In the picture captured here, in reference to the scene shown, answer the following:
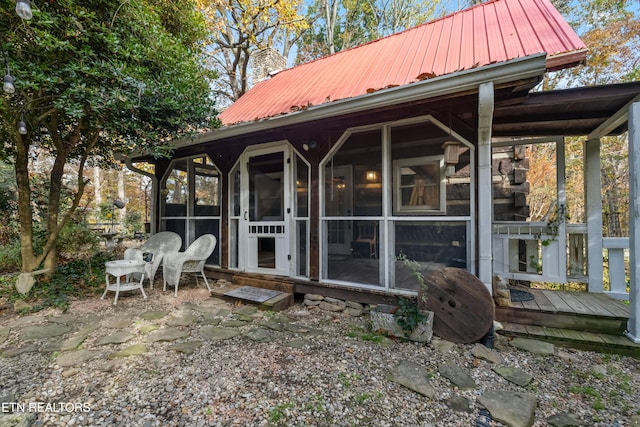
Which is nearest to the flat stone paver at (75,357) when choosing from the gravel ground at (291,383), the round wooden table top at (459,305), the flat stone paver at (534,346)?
the gravel ground at (291,383)

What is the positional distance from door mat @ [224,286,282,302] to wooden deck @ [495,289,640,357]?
259 cm

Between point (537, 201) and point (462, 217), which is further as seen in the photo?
point (537, 201)

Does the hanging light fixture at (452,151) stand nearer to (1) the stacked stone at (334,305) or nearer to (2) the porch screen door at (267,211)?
(1) the stacked stone at (334,305)

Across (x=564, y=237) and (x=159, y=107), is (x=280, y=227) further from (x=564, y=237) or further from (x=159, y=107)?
(x=564, y=237)

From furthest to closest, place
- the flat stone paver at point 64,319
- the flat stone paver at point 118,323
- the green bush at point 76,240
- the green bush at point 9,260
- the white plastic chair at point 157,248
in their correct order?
1. the green bush at point 76,240
2. the green bush at point 9,260
3. the white plastic chair at point 157,248
4. the flat stone paver at point 64,319
5. the flat stone paver at point 118,323

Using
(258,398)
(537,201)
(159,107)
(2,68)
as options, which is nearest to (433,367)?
(258,398)

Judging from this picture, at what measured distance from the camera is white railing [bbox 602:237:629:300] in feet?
10.1

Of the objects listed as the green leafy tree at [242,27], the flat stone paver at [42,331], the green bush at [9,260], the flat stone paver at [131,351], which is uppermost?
the green leafy tree at [242,27]

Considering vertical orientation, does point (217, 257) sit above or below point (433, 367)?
above

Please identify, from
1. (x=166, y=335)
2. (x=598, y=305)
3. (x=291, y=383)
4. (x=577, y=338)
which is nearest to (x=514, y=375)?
(x=577, y=338)

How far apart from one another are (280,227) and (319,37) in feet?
41.9

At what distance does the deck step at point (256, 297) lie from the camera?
3420 mm

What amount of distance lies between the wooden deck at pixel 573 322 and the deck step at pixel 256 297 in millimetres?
2363

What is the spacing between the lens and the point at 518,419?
1.62m
